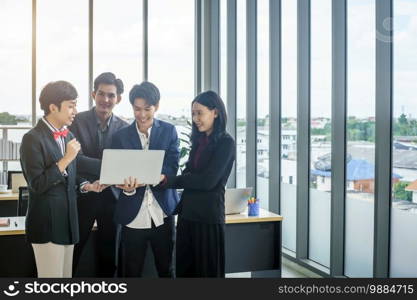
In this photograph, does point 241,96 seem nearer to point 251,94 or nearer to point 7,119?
point 251,94

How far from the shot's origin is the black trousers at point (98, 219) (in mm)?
3125

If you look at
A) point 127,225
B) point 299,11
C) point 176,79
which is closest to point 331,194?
point 299,11

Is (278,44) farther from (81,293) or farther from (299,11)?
(81,293)

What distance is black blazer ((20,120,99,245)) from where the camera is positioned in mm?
2502

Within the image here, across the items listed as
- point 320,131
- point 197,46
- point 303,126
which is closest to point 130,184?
point 320,131

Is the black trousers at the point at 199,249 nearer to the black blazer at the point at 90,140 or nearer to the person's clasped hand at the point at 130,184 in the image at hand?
the person's clasped hand at the point at 130,184

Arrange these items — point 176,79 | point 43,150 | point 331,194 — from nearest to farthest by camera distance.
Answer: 1. point 43,150
2. point 331,194
3. point 176,79

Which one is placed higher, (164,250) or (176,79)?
(176,79)

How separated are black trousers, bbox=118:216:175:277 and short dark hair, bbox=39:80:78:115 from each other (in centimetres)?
78

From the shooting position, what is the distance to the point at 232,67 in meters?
6.84

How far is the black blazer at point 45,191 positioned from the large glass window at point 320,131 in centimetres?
271

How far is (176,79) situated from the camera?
748 centimetres

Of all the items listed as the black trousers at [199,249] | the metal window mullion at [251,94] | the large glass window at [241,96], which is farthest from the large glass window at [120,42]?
the black trousers at [199,249]

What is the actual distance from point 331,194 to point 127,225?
2.18 meters
